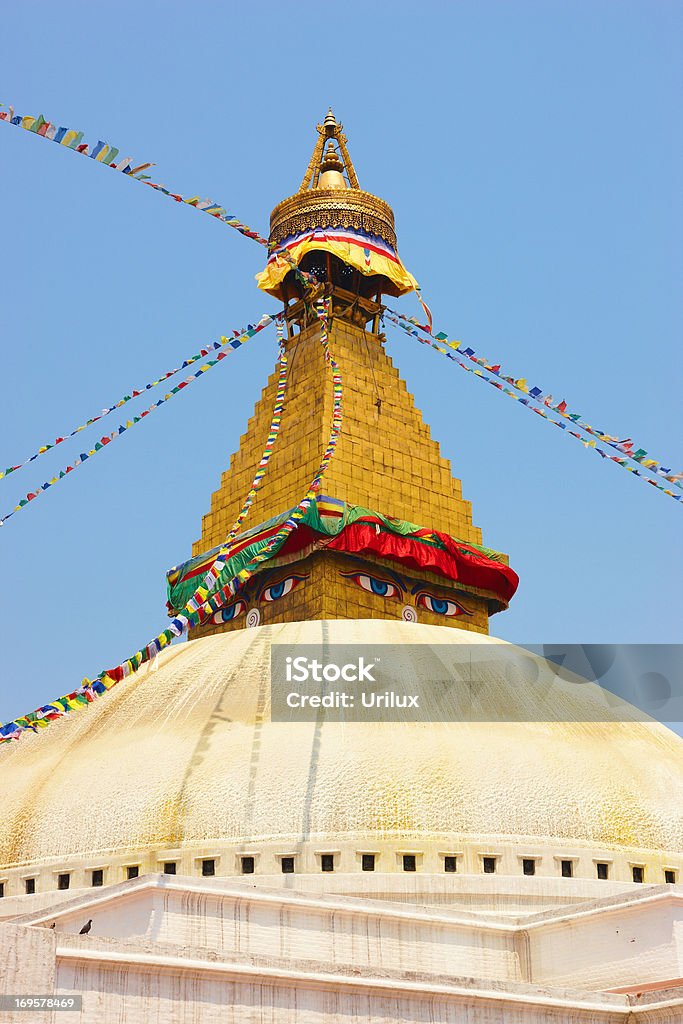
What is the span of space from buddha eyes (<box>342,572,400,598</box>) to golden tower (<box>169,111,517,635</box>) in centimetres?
2

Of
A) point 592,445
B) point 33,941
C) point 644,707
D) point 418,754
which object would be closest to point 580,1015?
point 418,754

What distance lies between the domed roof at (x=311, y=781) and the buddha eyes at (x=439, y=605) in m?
4.50

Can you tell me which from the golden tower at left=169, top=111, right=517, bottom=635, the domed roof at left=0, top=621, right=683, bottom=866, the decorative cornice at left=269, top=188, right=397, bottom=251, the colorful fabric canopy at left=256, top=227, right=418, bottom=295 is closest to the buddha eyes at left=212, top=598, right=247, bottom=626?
the golden tower at left=169, top=111, right=517, bottom=635

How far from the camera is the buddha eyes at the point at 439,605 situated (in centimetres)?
2117

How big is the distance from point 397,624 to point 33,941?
9517 millimetres

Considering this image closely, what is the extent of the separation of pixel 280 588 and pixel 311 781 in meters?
6.57

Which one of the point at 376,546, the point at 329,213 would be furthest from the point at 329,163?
the point at 376,546

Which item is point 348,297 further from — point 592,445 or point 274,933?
point 274,933

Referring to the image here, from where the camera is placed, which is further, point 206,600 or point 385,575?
point 385,575

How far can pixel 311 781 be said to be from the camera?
14570 millimetres

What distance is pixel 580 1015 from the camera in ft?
40.0

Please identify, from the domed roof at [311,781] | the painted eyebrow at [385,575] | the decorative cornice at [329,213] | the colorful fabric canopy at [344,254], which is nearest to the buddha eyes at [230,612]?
the painted eyebrow at [385,575]

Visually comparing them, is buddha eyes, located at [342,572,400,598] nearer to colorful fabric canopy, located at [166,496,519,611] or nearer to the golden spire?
colorful fabric canopy, located at [166,496,519,611]

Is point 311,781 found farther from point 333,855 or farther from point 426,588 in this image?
point 426,588
